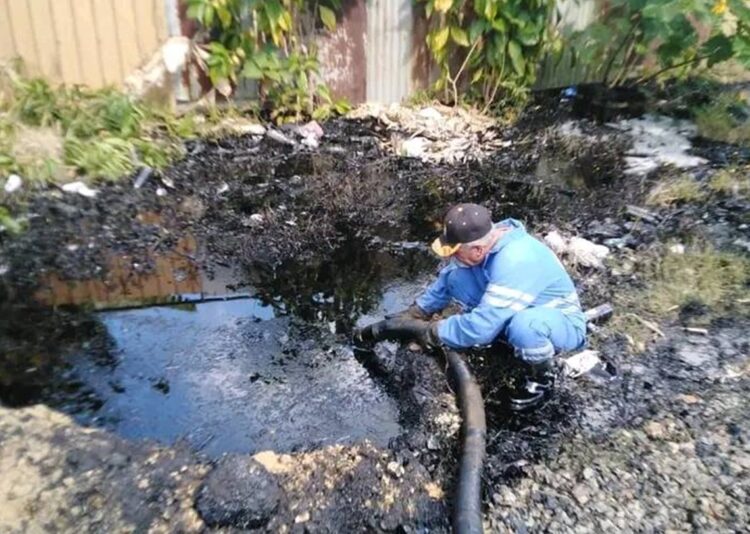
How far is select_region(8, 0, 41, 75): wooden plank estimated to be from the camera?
5090 mm

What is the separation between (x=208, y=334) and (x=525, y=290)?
190 centimetres

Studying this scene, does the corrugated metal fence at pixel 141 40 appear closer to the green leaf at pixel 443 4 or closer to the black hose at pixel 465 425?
the green leaf at pixel 443 4

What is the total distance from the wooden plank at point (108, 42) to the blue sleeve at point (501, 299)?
4.28 metres

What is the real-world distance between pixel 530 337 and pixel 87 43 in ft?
15.4

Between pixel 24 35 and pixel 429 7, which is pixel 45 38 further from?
pixel 429 7

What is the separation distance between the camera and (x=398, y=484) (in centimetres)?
268

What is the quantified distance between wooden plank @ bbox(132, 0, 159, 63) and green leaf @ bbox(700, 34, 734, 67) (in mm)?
5485

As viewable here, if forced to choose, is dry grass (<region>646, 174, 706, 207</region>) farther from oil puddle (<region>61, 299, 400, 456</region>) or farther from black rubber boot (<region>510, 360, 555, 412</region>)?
oil puddle (<region>61, 299, 400, 456</region>)

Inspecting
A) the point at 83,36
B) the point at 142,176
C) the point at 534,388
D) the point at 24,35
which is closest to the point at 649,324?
the point at 534,388

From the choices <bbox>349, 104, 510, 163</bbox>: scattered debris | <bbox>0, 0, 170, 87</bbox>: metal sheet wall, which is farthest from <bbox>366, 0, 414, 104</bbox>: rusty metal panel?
<bbox>0, 0, 170, 87</bbox>: metal sheet wall

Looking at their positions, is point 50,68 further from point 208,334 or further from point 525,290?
point 525,290

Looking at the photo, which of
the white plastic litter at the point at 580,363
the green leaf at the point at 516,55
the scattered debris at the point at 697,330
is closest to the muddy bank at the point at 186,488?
the white plastic litter at the point at 580,363

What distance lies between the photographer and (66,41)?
533cm

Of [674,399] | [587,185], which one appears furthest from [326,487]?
[587,185]
